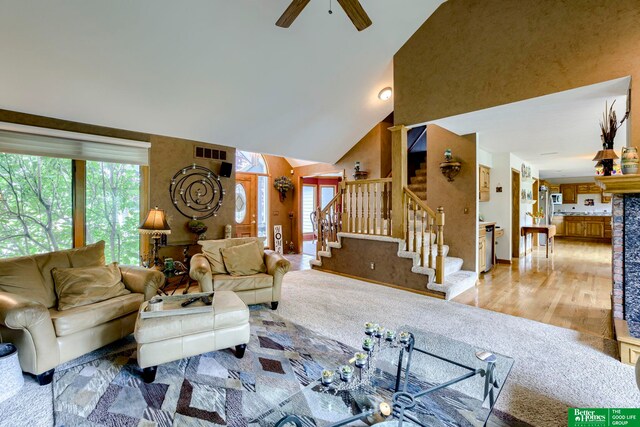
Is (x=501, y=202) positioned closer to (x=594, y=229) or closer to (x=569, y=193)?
(x=594, y=229)

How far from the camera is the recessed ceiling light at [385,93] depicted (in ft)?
18.7

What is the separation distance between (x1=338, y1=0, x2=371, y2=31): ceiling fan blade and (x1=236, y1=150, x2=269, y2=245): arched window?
16.3 feet

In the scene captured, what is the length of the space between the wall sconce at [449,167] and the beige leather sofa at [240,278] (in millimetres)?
3359

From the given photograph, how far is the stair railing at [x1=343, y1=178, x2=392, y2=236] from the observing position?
5.09 metres

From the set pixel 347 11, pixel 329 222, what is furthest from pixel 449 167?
pixel 347 11

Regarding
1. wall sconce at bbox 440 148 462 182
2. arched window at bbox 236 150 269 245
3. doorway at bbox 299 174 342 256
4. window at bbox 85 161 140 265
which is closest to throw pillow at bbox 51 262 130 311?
window at bbox 85 161 140 265

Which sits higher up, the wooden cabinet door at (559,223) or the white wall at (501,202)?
the white wall at (501,202)

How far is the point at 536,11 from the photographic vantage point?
334cm

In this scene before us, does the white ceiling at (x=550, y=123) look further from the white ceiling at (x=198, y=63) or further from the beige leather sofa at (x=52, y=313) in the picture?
the beige leather sofa at (x=52, y=313)

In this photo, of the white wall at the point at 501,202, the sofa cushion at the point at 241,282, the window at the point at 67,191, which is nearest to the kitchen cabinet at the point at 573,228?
the white wall at the point at 501,202

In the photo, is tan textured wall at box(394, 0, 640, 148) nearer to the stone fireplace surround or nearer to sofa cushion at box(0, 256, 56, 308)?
the stone fireplace surround

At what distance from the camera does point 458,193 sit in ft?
17.1

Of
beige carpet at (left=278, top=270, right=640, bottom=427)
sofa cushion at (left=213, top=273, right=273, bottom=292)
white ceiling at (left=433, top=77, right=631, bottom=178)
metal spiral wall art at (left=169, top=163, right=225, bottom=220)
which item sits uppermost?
white ceiling at (left=433, top=77, right=631, bottom=178)

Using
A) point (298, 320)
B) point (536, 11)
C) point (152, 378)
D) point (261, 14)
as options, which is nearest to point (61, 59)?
point (261, 14)
